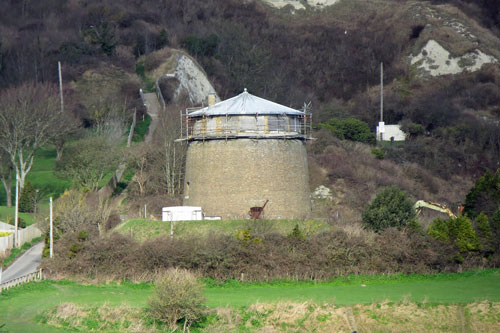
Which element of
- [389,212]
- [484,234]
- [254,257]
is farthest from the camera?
[389,212]

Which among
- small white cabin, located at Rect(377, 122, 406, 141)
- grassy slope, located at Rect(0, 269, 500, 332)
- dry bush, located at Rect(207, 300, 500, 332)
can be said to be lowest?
dry bush, located at Rect(207, 300, 500, 332)

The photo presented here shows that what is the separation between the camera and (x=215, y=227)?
46781mm

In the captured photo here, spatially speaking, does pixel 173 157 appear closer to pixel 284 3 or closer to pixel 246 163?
pixel 246 163

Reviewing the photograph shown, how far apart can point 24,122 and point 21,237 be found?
1546cm

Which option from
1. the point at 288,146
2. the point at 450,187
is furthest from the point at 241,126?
the point at 450,187

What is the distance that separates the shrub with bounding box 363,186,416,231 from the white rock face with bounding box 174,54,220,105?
45676mm

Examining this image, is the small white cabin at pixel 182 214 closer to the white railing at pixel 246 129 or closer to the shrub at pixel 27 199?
the white railing at pixel 246 129

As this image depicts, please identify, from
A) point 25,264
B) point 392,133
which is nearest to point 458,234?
point 25,264

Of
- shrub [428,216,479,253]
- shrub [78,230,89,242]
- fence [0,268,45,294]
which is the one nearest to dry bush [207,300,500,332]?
shrub [428,216,479,253]

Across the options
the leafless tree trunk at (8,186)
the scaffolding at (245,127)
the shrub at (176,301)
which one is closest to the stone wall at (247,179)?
the scaffolding at (245,127)

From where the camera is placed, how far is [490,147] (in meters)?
91.5

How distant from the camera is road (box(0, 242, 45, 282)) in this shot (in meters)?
45.3

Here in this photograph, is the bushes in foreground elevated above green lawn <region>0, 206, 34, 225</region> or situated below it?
below

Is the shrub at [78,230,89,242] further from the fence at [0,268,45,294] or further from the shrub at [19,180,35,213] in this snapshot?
the shrub at [19,180,35,213]
